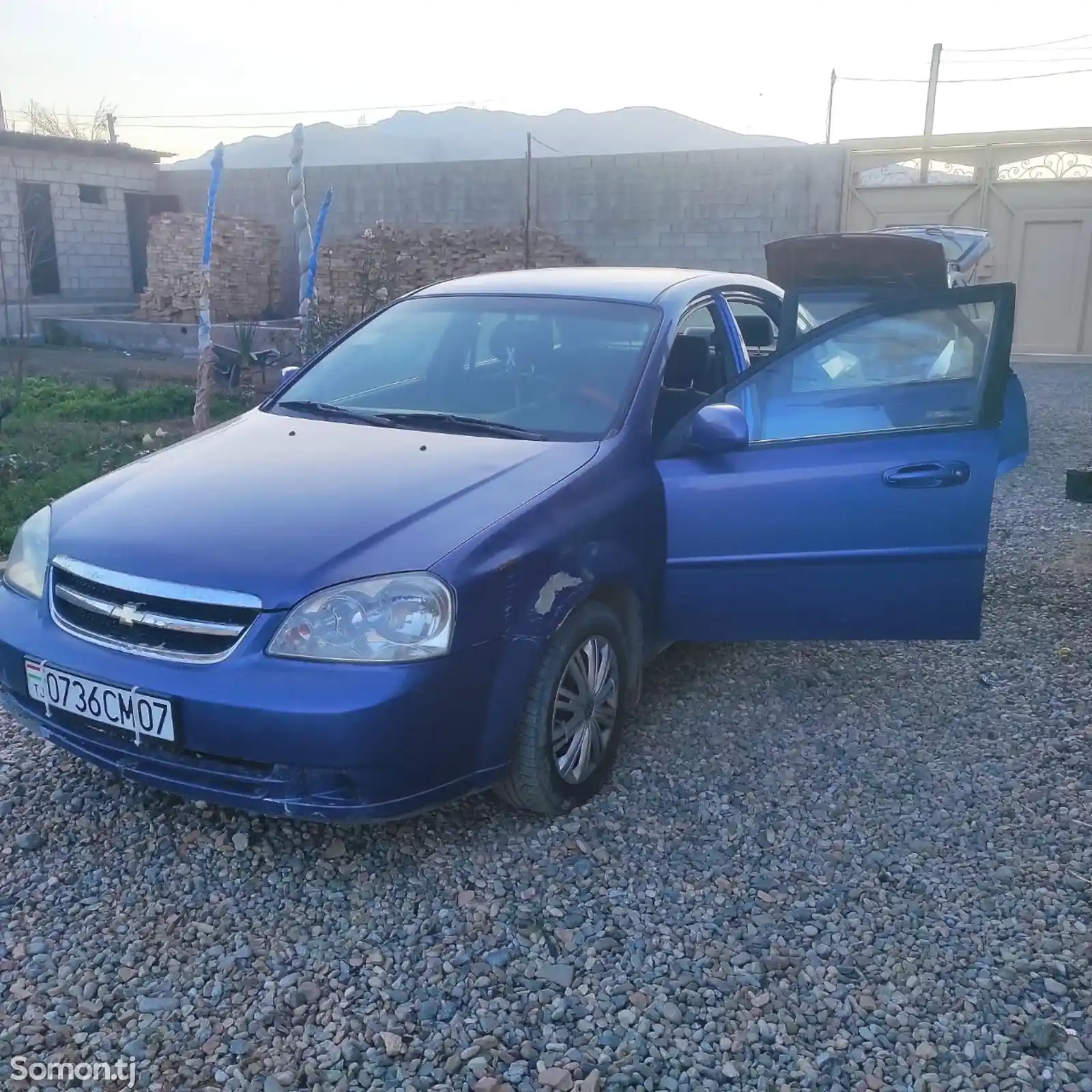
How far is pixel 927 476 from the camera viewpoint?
349 cm

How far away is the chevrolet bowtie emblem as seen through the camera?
270 centimetres

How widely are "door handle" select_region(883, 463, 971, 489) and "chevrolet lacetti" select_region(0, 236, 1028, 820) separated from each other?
0.03 ft


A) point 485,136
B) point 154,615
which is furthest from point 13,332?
point 485,136

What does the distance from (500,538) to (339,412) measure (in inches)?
48.7

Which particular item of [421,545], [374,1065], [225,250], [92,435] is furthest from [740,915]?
[225,250]

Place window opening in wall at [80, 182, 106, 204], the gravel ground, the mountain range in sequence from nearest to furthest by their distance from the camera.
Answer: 1. the gravel ground
2. window opening in wall at [80, 182, 106, 204]
3. the mountain range

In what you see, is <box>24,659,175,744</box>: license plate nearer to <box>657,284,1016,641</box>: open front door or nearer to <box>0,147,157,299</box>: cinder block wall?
<box>657,284,1016,641</box>: open front door

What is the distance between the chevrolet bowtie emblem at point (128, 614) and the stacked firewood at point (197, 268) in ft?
47.2

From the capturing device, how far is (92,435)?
330 inches

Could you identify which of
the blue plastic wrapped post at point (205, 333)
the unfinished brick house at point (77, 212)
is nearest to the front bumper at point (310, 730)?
the blue plastic wrapped post at point (205, 333)

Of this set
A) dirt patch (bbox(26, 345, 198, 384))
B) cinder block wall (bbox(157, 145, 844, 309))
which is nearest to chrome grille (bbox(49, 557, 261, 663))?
dirt patch (bbox(26, 345, 198, 384))

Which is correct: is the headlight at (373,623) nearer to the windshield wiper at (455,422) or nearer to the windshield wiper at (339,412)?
the windshield wiper at (455,422)

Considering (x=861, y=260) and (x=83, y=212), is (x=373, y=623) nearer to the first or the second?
(x=861, y=260)

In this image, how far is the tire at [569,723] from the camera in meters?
2.92
